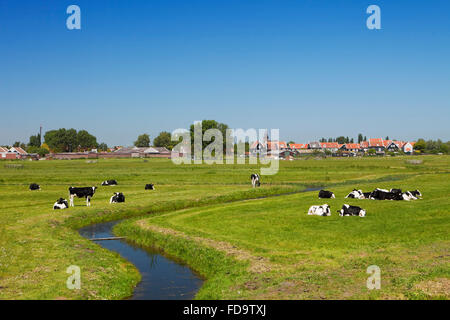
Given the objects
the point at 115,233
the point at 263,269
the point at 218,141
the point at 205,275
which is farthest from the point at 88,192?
the point at 218,141

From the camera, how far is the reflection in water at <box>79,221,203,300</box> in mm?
14859

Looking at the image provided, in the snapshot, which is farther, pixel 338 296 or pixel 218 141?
pixel 218 141

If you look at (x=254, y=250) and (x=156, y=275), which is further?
(x=254, y=250)

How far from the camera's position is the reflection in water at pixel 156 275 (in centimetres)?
1486

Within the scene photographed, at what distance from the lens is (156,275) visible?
56.7ft

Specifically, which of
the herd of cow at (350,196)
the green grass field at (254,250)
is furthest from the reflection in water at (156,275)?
the herd of cow at (350,196)

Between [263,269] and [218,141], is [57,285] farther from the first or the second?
[218,141]

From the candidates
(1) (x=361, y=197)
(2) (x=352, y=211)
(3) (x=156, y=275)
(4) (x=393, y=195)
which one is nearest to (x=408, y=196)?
(4) (x=393, y=195)

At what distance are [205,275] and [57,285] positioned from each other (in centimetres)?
595

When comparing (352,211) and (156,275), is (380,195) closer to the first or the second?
(352,211)

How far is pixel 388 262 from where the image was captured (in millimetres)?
15289

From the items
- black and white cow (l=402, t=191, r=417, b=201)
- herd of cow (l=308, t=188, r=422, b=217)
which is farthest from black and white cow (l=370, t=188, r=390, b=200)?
black and white cow (l=402, t=191, r=417, b=201)

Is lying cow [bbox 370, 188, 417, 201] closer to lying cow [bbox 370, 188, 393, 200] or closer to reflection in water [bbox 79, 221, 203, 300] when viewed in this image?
lying cow [bbox 370, 188, 393, 200]
